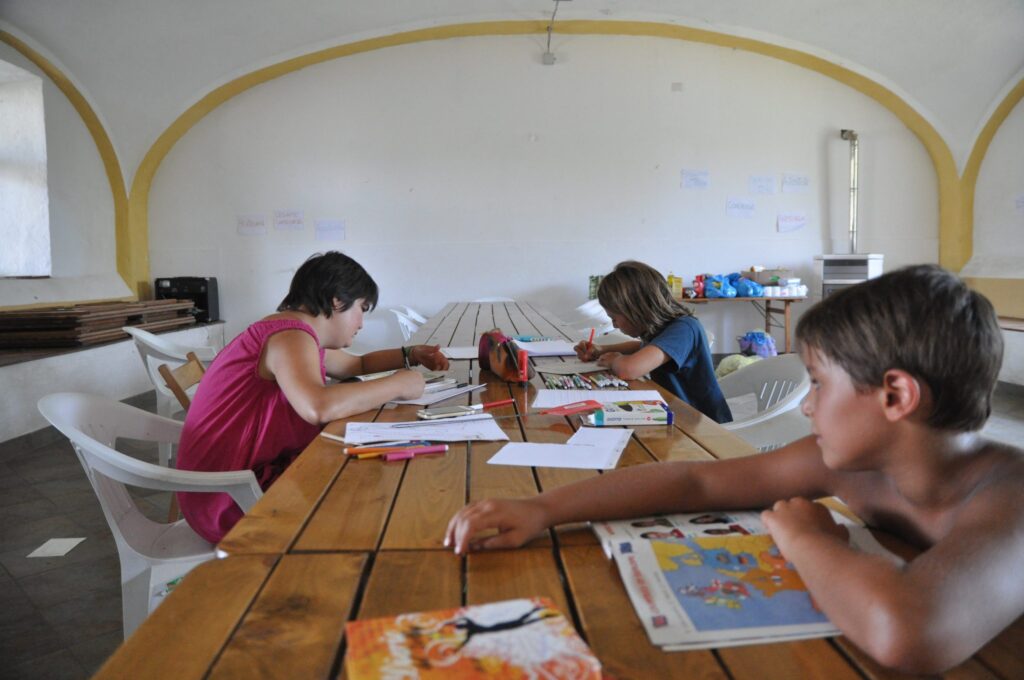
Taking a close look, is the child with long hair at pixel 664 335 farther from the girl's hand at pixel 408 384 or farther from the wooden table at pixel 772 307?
the wooden table at pixel 772 307

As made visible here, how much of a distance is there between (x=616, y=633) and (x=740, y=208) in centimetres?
683

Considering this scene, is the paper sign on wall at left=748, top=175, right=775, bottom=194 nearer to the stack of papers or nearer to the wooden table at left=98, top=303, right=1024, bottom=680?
the stack of papers

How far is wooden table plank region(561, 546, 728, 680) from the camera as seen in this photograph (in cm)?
63

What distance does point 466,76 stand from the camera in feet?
22.1

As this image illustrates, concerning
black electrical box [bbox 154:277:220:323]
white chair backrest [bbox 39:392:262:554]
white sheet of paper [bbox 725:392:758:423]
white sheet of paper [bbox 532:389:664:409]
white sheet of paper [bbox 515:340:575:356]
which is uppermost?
black electrical box [bbox 154:277:220:323]

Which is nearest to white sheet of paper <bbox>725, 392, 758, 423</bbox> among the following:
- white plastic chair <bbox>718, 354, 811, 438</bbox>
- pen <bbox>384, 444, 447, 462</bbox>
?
white plastic chair <bbox>718, 354, 811, 438</bbox>

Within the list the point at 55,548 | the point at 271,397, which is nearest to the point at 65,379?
the point at 55,548

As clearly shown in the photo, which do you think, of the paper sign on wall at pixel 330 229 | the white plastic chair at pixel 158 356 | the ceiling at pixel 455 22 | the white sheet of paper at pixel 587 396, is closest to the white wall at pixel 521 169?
the paper sign on wall at pixel 330 229

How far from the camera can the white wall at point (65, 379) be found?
3910 millimetres

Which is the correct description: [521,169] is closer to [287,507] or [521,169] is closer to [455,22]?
[455,22]

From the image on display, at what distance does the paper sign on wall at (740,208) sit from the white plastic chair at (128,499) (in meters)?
6.27

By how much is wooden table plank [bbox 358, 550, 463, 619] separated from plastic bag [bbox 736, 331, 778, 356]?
→ 19.0 feet

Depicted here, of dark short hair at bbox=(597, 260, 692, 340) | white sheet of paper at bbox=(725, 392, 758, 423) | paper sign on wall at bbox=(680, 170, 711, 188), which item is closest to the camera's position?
dark short hair at bbox=(597, 260, 692, 340)

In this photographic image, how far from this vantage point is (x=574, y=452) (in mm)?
1319
